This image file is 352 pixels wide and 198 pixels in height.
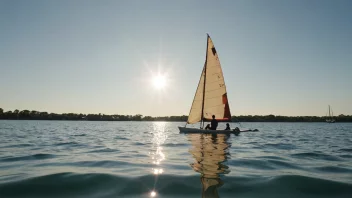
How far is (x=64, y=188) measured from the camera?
22.8ft

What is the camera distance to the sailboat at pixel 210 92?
38.1 meters

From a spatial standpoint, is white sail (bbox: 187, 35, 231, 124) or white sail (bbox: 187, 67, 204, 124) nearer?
white sail (bbox: 187, 35, 231, 124)

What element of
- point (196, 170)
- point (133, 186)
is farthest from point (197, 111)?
point (133, 186)

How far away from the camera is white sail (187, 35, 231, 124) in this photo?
38.1 metres

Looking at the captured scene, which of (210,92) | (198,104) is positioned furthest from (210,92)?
(198,104)

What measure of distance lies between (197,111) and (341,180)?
99.8ft

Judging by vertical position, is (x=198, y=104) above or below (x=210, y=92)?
below

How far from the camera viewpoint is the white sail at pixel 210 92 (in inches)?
1499

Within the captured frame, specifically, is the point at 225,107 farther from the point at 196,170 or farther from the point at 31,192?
the point at 31,192

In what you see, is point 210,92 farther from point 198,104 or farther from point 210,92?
point 198,104

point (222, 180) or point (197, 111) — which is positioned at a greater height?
point (197, 111)

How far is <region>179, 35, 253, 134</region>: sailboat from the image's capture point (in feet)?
125

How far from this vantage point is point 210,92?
125 feet

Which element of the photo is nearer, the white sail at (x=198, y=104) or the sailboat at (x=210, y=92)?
the sailboat at (x=210, y=92)
